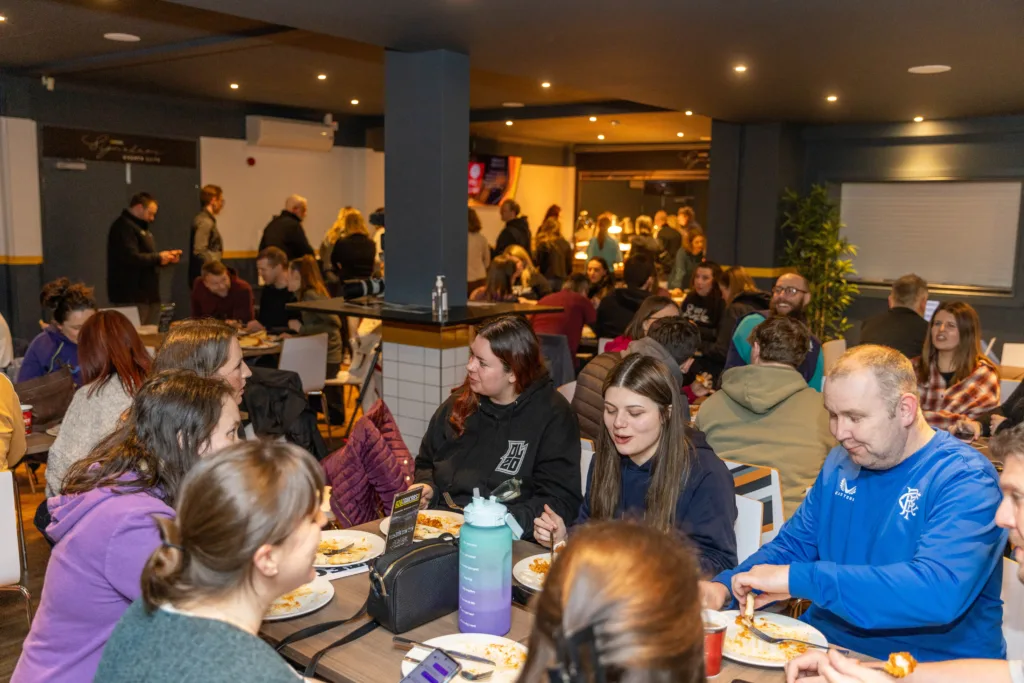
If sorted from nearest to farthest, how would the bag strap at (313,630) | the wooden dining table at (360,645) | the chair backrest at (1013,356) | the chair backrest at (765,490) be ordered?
the wooden dining table at (360,645)
the bag strap at (313,630)
the chair backrest at (765,490)
the chair backrest at (1013,356)

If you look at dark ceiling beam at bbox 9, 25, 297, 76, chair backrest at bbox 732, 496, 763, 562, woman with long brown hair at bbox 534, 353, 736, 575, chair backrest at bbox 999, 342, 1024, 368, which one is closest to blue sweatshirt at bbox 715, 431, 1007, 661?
woman with long brown hair at bbox 534, 353, 736, 575

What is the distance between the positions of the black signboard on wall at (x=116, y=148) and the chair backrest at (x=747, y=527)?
28.7ft

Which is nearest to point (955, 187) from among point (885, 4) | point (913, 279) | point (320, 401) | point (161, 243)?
point (913, 279)

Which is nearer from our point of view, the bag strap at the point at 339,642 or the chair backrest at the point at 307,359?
the bag strap at the point at 339,642

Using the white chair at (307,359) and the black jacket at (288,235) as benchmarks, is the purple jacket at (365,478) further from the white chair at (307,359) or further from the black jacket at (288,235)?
the black jacket at (288,235)

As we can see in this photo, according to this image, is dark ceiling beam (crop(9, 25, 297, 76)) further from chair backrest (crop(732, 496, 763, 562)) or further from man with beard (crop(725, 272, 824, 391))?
chair backrest (crop(732, 496, 763, 562))

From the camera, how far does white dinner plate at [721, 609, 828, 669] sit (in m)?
1.82

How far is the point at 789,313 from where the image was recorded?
557 cm

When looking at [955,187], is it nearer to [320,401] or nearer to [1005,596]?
[320,401]

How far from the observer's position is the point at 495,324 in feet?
9.96

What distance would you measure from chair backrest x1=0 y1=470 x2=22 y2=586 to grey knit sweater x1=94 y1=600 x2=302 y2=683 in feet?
6.15

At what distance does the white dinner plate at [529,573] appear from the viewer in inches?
84.0

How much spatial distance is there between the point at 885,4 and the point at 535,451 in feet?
9.74

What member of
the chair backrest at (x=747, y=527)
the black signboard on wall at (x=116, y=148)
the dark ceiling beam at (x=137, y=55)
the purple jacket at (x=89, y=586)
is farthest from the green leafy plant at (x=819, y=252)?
the purple jacket at (x=89, y=586)
